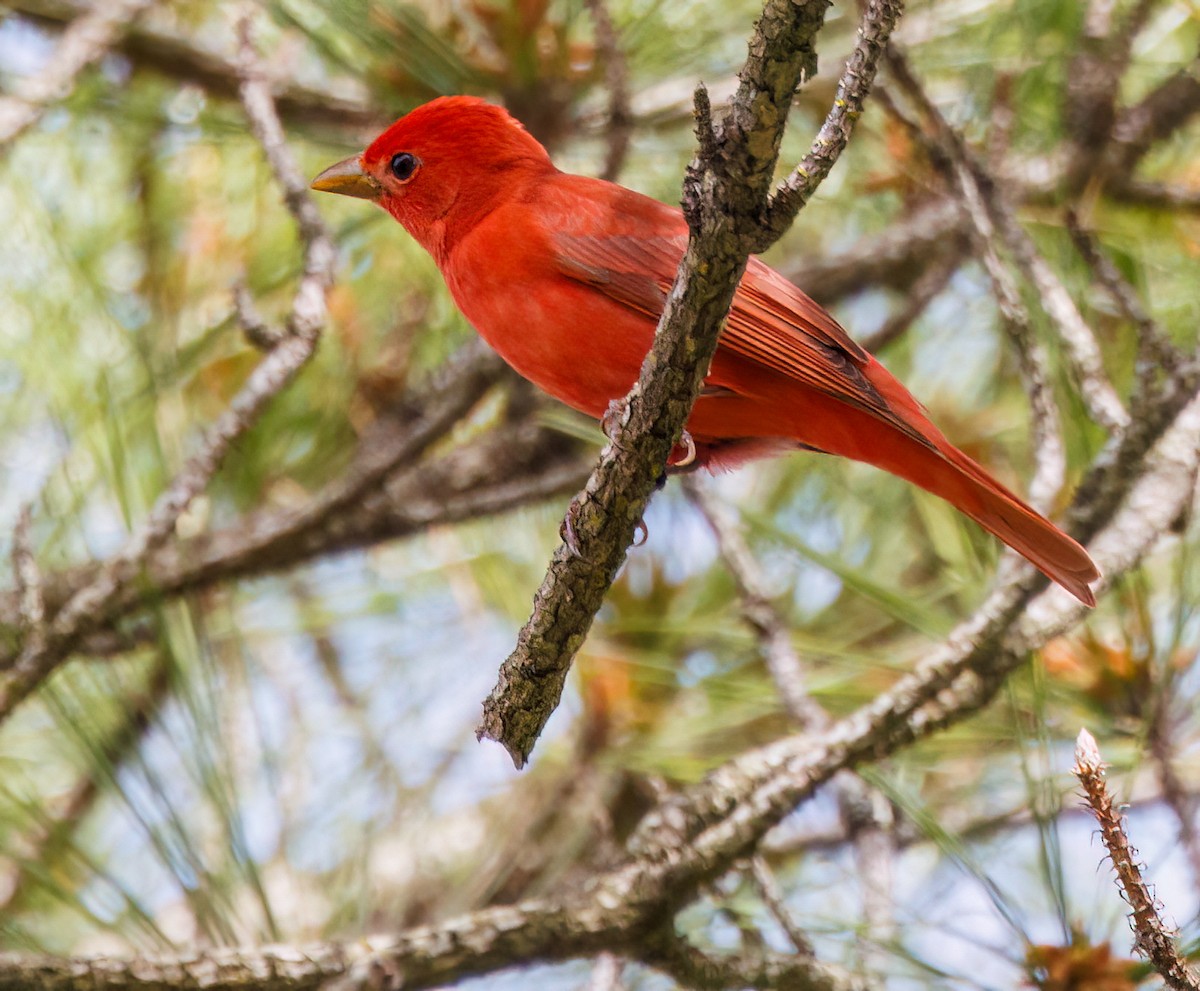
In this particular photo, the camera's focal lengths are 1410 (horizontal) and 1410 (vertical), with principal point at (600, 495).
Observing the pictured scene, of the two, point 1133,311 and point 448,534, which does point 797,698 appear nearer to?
point 1133,311

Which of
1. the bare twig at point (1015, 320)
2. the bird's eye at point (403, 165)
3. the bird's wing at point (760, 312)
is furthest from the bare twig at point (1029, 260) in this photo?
the bird's eye at point (403, 165)

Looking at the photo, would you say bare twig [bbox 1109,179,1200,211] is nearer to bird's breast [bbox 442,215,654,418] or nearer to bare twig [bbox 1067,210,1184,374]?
bare twig [bbox 1067,210,1184,374]

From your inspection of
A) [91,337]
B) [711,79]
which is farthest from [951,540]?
[91,337]

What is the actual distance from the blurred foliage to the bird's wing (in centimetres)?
45

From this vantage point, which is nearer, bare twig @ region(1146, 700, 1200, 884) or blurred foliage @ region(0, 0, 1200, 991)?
bare twig @ region(1146, 700, 1200, 884)

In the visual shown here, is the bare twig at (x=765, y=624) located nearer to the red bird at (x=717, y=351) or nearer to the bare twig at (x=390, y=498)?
the red bird at (x=717, y=351)

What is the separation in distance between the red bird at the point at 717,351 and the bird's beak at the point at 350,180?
18.5 inches

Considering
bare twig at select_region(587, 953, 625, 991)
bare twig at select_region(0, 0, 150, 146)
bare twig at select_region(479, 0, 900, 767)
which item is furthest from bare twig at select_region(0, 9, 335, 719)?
bare twig at select_region(587, 953, 625, 991)

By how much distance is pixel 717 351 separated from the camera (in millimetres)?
3084

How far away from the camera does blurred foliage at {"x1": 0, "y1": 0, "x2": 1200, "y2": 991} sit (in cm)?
337

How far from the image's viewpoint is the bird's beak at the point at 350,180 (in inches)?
147

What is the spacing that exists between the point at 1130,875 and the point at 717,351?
1.55m

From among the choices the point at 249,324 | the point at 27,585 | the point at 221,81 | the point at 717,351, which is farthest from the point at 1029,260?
the point at 221,81

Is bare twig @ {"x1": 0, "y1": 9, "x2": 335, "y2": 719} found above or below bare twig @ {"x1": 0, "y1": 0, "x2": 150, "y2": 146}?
below
